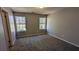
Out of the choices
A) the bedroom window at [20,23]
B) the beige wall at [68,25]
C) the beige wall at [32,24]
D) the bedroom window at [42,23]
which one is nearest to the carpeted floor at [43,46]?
the beige wall at [68,25]

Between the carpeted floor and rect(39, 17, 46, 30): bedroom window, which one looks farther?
rect(39, 17, 46, 30): bedroom window

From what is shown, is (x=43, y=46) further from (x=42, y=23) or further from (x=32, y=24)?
(x=42, y=23)

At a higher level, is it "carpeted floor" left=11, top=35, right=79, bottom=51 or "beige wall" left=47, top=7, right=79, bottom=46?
"beige wall" left=47, top=7, right=79, bottom=46

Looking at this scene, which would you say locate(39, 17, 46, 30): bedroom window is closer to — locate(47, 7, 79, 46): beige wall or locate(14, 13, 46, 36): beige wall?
locate(14, 13, 46, 36): beige wall

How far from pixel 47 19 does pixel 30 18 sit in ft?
4.93

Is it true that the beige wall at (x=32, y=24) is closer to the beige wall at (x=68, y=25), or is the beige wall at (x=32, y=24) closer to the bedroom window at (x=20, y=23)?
the bedroom window at (x=20, y=23)

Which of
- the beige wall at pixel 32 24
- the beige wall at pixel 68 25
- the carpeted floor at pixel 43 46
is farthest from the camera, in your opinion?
the beige wall at pixel 32 24

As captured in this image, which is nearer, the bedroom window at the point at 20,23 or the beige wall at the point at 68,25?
the beige wall at the point at 68,25

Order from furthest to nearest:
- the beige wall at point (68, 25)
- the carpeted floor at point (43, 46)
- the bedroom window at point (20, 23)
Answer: the bedroom window at point (20, 23)
the beige wall at point (68, 25)
the carpeted floor at point (43, 46)

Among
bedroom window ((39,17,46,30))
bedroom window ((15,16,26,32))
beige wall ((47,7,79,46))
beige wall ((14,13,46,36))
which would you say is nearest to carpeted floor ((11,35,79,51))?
beige wall ((47,7,79,46))

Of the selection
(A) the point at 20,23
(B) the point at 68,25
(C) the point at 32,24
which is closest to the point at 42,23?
(C) the point at 32,24

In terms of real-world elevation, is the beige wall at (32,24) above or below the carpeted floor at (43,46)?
above

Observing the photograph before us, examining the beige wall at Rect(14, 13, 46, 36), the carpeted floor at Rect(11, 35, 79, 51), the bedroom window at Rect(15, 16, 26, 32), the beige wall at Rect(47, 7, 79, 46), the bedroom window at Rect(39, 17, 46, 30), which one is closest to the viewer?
the carpeted floor at Rect(11, 35, 79, 51)
